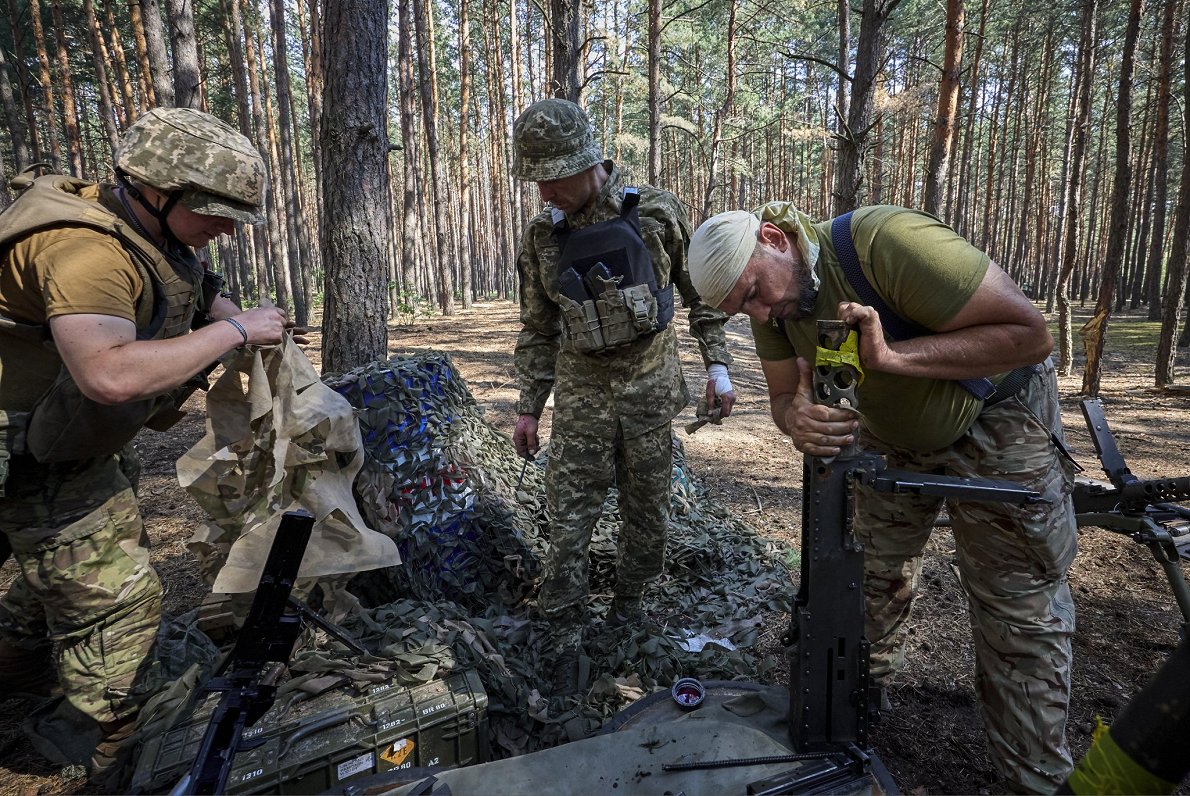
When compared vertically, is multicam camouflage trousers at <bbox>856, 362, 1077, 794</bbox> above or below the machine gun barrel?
below

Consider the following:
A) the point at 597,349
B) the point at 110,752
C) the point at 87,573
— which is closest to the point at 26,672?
the point at 110,752

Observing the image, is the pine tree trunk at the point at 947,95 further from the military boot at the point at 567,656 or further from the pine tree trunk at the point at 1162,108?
the military boot at the point at 567,656

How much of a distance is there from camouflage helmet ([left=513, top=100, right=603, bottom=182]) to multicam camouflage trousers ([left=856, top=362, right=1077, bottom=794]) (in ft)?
6.45

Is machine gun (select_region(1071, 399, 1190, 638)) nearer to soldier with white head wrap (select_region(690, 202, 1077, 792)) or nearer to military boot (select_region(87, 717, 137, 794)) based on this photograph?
soldier with white head wrap (select_region(690, 202, 1077, 792))

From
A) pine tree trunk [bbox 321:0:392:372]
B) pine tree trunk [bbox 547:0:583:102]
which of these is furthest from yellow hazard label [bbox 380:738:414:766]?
pine tree trunk [bbox 547:0:583:102]

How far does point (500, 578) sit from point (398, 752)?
62.4 inches

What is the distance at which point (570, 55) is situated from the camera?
8375mm

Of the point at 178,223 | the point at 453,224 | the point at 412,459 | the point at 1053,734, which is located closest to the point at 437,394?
the point at 412,459

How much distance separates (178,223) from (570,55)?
7.31m

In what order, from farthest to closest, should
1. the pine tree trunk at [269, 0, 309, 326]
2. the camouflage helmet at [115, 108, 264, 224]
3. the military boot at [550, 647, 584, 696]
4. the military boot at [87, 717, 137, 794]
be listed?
the pine tree trunk at [269, 0, 309, 326]
the military boot at [550, 647, 584, 696]
the military boot at [87, 717, 137, 794]
the camouflage helmet at [115, 108, 264, 224]

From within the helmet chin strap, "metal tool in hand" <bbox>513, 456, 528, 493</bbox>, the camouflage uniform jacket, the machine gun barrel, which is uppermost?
the helmet chin strap

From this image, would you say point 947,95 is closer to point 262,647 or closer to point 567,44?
point 567,44

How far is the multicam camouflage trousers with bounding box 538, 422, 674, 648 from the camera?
318cm

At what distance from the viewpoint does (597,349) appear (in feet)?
9.95
